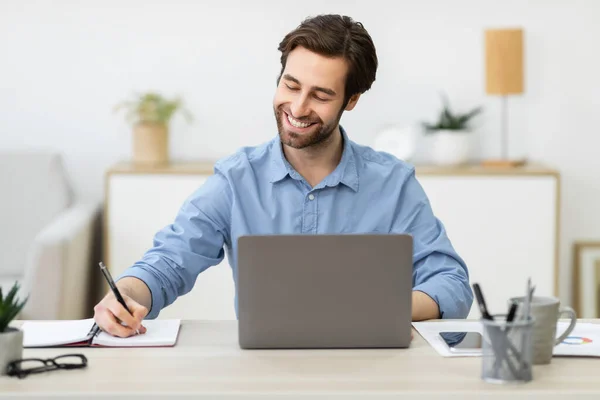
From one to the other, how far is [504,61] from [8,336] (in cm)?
271

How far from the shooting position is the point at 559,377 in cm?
145

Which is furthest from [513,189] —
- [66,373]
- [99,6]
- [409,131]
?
[66,373]

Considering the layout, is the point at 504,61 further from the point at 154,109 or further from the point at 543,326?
the point at 543,326

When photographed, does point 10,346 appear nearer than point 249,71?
Yes

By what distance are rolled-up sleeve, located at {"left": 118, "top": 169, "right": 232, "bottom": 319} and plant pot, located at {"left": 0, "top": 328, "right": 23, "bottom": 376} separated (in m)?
0.50

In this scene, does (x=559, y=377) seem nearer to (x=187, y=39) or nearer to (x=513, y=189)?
(x=513, y=189)

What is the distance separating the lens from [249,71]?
3955 millimetres

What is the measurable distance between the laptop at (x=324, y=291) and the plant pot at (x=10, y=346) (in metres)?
0.35

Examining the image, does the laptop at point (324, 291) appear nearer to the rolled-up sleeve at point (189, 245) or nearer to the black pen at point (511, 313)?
the black pen at point (511, 313)

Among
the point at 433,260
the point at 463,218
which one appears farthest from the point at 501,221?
the point at 433,260

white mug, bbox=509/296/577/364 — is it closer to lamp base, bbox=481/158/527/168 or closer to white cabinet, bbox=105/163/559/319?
white cabinet, bbox=105/163/559/319

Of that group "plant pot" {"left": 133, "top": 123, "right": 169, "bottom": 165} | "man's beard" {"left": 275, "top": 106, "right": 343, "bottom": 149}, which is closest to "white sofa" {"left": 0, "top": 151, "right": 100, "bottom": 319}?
"plant pot" {"left": 133, "top": 123, "right": 169, "bottom": 165}

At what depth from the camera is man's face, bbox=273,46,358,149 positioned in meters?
2.13

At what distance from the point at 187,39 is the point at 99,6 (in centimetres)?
39
